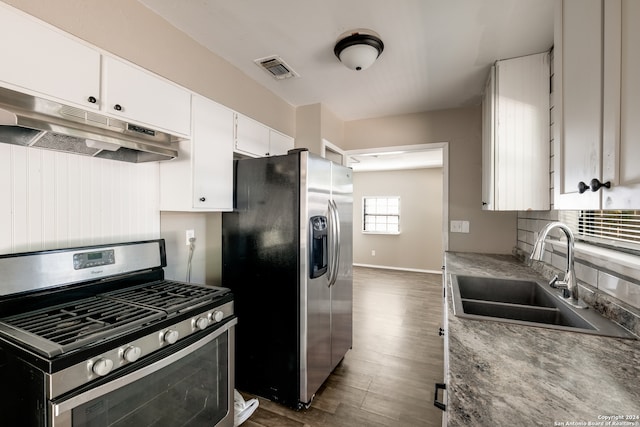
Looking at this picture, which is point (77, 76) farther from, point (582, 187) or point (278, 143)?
point (582, 187)

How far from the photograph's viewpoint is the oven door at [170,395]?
0.93m

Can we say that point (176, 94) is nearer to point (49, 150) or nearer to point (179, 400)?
point (49, 150)

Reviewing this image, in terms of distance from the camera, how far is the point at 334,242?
83.9 inches

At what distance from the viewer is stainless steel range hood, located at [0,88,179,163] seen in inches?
39.4

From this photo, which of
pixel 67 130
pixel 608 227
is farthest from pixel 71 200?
pixel 608 227

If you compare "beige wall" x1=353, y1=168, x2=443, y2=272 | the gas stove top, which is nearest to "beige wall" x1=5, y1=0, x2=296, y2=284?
the gas stove top

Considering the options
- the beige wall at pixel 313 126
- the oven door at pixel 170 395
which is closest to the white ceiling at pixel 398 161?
the beige wall at pixel 313 126

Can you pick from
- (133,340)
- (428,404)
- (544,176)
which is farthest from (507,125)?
(133,340)

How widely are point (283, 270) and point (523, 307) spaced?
1.37 m

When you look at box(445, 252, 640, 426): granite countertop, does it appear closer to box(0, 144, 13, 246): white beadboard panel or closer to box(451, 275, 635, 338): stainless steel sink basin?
box(451, 275, 635, 338): stainless steel sink basin

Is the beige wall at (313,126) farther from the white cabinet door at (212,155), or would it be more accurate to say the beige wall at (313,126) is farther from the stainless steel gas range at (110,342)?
the stainless steel gas range at (110,342)

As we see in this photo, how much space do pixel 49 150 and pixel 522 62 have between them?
2997 mm

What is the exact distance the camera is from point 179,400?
1.26 metres

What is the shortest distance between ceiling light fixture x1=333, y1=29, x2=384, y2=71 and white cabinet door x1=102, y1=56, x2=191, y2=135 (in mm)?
1067
